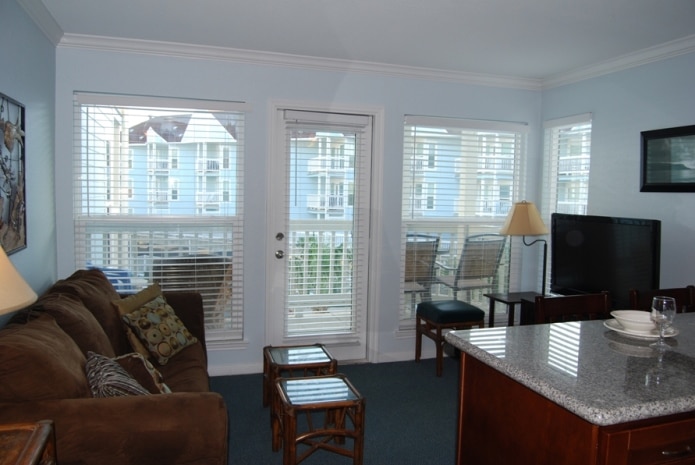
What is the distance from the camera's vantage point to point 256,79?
4004mm

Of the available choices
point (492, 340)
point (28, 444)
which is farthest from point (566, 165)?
point (28, 444)

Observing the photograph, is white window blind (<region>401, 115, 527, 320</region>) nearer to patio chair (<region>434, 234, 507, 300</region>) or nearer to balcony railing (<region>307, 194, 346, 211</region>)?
patio chair (<region>434, 234, 507, 300</region>)

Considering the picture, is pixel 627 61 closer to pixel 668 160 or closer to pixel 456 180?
pixel 668 160

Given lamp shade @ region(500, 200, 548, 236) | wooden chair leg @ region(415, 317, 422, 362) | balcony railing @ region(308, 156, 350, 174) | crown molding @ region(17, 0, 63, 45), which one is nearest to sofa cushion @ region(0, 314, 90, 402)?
crown molding @ region(17, 0, 63, 45)

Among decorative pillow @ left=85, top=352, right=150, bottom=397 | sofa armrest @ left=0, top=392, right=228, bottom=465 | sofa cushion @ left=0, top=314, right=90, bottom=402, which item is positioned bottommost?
sofa armrest @ left=0, top=392, right=228, bottom=465

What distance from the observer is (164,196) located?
3.91 m

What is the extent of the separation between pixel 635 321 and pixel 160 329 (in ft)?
8.16

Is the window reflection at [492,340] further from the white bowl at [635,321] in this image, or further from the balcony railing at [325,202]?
the balcony railing at [325,202]

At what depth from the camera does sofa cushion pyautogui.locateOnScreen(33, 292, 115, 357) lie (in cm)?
231

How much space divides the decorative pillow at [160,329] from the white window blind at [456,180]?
199 cm

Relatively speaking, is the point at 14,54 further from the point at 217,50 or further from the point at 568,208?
the point at 568,208

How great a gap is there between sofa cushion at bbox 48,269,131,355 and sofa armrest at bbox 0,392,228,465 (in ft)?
3.46

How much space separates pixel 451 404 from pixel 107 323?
2259mm

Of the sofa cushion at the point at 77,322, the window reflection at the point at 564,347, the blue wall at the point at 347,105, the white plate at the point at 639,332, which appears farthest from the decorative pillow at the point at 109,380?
the white plate at the point at 639,332
